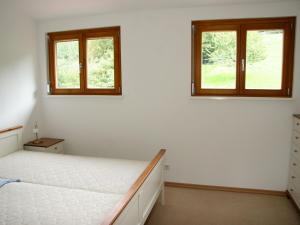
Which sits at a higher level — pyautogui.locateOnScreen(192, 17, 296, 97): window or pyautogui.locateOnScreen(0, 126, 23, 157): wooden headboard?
pyautogui.locateOnScreen(192, 17, 296, 97): window

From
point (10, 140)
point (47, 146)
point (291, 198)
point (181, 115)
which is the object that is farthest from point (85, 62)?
point (291, 198)

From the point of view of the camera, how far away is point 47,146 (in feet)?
11.7

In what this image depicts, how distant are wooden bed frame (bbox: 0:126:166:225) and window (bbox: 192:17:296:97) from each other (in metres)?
1.21

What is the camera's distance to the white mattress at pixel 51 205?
180cm

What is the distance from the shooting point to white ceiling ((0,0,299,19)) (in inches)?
125

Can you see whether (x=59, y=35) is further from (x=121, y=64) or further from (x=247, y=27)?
(x=247, y=27)

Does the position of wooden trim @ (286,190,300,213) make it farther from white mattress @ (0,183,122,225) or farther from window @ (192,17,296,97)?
white mattress @ (0,183,122,225)

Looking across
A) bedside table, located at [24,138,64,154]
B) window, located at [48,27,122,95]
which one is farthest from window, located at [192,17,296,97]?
bedside table, located at [24,138,64,154]

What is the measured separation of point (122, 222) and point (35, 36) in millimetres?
3242

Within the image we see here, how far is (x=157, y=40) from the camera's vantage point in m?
3.42

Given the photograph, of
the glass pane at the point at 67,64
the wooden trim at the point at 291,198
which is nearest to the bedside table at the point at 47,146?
the glass pane at the point at 67,64

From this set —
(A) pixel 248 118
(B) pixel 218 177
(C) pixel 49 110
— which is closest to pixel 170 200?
(B) pixel 218 177

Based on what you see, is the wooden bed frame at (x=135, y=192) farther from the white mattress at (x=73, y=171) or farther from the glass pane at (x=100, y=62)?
the glass pane at (x=100, y=62)

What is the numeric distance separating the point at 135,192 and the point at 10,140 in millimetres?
2239
